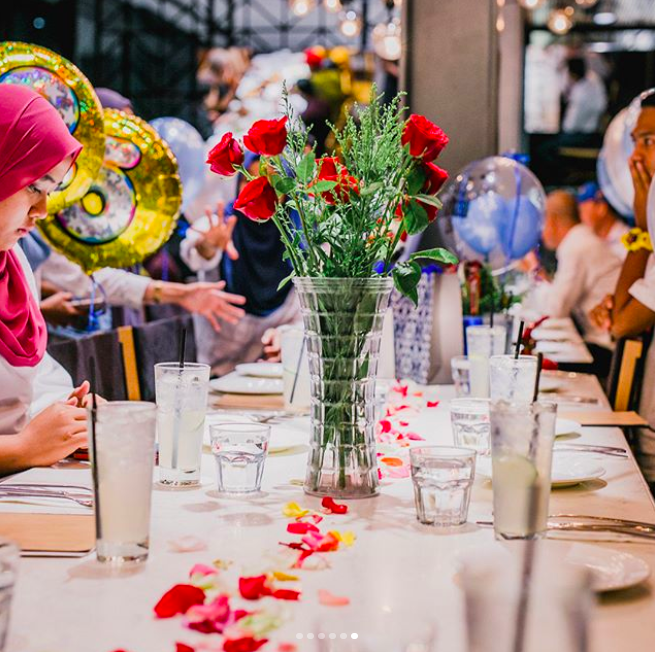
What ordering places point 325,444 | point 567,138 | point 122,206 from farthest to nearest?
1. point 567,138
2. point 122,206
3. point 325,444

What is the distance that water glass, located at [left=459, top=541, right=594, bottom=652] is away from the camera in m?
0.67

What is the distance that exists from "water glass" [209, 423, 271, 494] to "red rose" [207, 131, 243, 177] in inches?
16.7

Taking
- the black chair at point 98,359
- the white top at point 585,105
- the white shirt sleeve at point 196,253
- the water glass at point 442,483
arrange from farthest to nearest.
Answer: the white top at point 585,105, the white shirt sleeve at point 196,253, the black chair at point 98,359, the water glass at point 442,483

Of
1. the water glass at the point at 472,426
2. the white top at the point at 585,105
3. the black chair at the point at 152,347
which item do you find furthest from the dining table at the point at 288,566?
the white top at the point at 585,105

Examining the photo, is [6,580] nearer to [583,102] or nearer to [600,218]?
[600,218]

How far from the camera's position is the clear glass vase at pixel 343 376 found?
1562 millimetres

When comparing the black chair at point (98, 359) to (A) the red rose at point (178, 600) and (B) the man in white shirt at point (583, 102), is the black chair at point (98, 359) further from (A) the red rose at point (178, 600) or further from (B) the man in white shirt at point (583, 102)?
(B) the man in white shirt at point (583, 102)

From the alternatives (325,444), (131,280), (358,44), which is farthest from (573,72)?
(325,444)

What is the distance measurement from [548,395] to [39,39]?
11.4 m

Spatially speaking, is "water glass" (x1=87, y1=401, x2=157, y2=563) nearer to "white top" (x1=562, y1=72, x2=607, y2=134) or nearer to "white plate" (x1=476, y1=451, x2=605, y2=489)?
"white plate" (x1=476, y1=451, x2=605, y2=489)

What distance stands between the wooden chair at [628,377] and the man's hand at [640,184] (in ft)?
2.74

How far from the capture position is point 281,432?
84.4 inches

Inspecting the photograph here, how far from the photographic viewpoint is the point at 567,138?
10508 mm

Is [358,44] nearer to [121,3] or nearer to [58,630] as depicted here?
[121,3]
